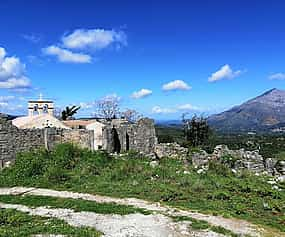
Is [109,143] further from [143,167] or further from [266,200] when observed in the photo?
[266,200]

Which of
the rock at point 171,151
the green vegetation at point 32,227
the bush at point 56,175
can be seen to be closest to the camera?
the green vegetation at point 32,227

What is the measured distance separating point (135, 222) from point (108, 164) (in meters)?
8.79

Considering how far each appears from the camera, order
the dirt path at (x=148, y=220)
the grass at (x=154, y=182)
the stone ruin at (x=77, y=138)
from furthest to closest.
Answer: the stone ruin at (x=77, y=138), the grass at (x=154, y=182), the dirt path at (x=148, y=220)

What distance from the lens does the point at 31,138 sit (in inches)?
841

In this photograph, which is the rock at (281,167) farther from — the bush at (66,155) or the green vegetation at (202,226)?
the green vegetation at (202,226)

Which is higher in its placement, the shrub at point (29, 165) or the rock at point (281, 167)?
the shrub at point (29, 165)

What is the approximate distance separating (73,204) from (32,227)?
9.04ft

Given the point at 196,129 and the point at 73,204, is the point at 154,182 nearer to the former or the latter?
the point at 73,204

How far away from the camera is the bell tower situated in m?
32.2

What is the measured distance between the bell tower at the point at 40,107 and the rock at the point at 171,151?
10.6m

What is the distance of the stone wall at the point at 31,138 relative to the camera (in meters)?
19.9

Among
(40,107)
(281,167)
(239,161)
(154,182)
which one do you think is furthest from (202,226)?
(40,107)

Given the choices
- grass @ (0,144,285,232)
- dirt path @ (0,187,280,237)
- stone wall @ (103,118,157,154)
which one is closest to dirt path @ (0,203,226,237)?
dirt path @ (0,187,280,237)

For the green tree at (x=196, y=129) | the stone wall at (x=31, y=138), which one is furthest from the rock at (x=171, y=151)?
the green tree at (x=196, y=129)
